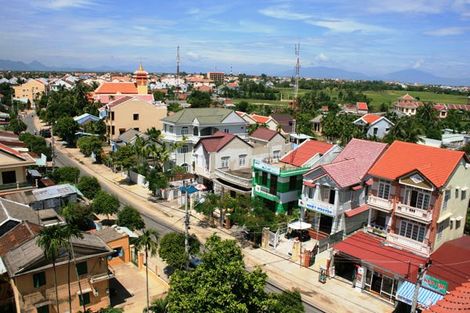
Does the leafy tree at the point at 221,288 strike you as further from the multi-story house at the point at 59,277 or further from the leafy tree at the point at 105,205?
the leafy tree at the point at 105,205

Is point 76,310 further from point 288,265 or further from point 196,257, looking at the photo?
point 288,265

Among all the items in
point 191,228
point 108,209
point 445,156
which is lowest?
point 191,228

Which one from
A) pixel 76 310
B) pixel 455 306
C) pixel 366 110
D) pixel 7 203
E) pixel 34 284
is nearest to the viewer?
pixel 455 306

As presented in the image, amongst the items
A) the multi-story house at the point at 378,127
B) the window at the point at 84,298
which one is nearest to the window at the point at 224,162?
the window at the point at 84,298

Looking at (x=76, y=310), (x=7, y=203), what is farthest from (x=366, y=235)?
(x=7, y=203)

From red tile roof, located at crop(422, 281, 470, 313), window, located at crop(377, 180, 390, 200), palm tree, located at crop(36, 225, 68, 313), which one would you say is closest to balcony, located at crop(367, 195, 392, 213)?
window, located at crop(377, 180, 390, 200)
